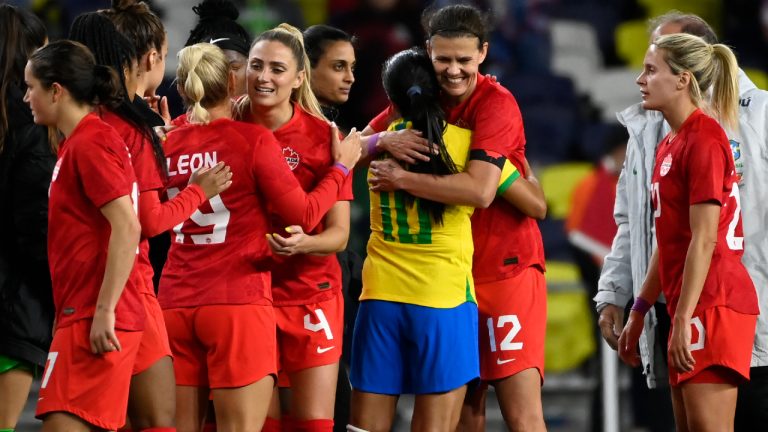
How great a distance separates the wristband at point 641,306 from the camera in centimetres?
393

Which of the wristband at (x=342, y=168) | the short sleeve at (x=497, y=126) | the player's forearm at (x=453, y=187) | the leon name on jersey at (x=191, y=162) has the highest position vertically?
the short sleeve at (x=497, y=126)

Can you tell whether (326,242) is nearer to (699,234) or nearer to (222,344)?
(222,344)

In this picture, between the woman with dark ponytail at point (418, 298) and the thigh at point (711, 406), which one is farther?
the woman with dark ponytail at point (418, 298)

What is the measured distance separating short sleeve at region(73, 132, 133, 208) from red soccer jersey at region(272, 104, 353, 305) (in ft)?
2.45

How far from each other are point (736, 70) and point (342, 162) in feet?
4.13

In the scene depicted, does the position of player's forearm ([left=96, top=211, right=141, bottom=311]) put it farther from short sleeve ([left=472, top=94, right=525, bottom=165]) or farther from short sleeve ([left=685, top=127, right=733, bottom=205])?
short sleeve ([left=685, top=127, right=733, bottom=205])

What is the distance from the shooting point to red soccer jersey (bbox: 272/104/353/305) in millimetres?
4000

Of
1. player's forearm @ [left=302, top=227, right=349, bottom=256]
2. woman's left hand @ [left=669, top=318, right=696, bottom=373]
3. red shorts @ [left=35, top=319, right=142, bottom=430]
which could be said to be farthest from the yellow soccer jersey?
red shorts @ [left=35, top=319, right=142, bottom=430]

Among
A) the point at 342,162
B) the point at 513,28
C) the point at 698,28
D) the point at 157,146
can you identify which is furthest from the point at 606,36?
the point at 157,146

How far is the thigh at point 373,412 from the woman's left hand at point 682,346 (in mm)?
878

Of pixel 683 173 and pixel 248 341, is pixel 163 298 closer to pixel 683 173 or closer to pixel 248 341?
pixel 248 341

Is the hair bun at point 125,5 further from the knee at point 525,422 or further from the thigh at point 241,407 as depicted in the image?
the knee at point 525,422

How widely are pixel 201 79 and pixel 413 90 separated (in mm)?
659

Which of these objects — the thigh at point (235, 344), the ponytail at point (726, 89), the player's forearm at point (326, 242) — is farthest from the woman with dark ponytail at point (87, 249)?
the ponytail at point (726, 89)
